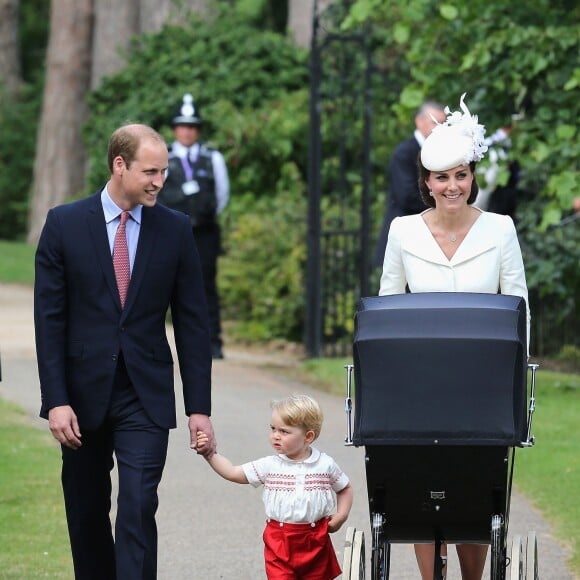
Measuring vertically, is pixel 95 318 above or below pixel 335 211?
below

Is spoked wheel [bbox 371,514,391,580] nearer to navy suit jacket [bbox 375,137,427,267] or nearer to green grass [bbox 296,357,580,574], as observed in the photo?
green grass [bbox 296,357,580,574]

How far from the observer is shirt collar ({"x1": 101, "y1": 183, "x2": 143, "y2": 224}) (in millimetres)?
5738

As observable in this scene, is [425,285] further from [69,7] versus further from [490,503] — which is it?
[69,7]

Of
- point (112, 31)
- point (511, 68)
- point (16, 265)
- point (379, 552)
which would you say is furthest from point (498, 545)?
point (112, 31)

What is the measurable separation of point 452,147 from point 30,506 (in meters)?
3.56

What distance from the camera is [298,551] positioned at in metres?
5.65

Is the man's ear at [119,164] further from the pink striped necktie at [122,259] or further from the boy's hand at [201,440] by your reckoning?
the boy's hand at [201,440]

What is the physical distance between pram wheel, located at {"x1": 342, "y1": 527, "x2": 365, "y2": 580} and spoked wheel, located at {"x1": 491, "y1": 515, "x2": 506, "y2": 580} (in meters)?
0.43

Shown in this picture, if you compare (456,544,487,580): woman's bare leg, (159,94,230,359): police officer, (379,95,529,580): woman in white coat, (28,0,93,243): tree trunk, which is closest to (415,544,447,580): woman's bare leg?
(456,544,487,580): woman's bare leg

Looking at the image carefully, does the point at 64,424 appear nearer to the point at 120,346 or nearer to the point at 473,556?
the point at 120,346

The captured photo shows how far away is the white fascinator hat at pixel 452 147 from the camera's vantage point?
18.1 ft

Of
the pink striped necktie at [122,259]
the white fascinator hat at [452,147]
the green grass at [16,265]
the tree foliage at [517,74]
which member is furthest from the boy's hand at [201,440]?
the green grass at [16,265]

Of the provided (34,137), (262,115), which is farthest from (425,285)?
(34,137)

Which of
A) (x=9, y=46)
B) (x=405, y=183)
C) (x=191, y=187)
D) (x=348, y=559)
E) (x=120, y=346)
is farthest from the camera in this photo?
(x=9, y=46)
